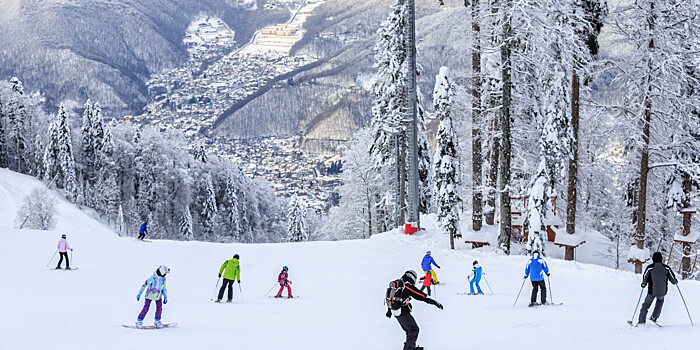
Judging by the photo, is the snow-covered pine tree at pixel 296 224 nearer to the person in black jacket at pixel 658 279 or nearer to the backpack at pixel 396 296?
the person in black jacket at pixel 658 279

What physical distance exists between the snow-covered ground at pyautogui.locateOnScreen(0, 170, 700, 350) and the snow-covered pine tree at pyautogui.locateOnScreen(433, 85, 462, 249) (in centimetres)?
158

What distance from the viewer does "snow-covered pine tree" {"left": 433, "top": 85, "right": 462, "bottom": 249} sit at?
26.1 metres

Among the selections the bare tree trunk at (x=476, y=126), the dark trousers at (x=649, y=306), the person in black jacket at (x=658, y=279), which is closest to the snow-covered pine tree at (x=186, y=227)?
the bare tree trunk at (x=476, y=126)

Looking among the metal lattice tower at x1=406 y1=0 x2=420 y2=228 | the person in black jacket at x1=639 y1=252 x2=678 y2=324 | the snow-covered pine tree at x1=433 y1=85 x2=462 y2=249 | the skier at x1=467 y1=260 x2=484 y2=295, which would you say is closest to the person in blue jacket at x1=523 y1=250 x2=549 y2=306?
A: the skier at x1=467 y1=260 x2=484 y2=295

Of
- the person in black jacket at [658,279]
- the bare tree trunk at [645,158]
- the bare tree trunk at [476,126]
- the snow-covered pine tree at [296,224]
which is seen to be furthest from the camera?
the snow-covered pine tree at [296,224]

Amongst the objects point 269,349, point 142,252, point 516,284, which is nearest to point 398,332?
point 269,349

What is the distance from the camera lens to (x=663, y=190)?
30.7 m

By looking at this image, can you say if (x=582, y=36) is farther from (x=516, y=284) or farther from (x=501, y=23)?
(x=516, y=284)

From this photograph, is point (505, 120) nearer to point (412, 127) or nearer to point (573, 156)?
point (573, 156)

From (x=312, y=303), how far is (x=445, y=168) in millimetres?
11571

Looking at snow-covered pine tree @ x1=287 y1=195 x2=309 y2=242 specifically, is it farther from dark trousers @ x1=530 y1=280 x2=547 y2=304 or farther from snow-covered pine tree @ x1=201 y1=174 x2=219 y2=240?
dark trousers @ x1=530 y1=280 x2=547 y2=304

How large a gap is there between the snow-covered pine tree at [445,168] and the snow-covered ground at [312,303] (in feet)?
5.19

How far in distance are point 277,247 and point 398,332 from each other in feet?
55.2

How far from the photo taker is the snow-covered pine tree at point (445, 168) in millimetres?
26141
